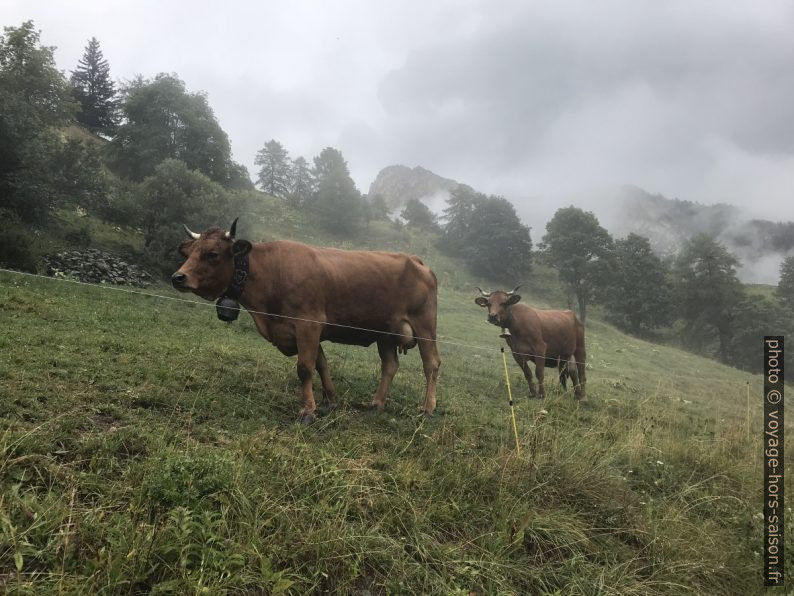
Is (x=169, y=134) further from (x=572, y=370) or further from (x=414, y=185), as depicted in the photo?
(x=414, y=185)

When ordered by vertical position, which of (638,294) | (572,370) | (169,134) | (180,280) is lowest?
(572,370)

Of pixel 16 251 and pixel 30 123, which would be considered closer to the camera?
pixel 16 251

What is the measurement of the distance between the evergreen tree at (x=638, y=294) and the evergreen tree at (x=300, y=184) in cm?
3497

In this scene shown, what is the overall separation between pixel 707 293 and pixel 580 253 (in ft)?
59.9

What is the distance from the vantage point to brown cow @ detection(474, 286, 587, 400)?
11060 mm

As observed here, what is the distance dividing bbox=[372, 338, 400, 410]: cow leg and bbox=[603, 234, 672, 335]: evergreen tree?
144 feet

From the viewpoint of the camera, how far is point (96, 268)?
57.8ft

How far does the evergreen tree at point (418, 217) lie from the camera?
7362 centimetres

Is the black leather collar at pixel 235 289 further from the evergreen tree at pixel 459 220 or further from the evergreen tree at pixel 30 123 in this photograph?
the evergreen tree at pixel 459 220

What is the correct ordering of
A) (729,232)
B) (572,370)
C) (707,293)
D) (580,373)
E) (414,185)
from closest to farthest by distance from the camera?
(572,370) < (580,373) < (707,293) < (729,232) < (414,185)

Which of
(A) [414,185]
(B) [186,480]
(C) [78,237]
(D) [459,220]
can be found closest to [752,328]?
(D) [459,220]

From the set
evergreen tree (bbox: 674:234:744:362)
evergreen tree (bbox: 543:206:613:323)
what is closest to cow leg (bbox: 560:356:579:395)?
evergreen tree (bbox: 543:206:613:323)

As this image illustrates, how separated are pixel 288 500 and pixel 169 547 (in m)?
1.02

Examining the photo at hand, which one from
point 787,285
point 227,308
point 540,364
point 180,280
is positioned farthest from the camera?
point 787,285
